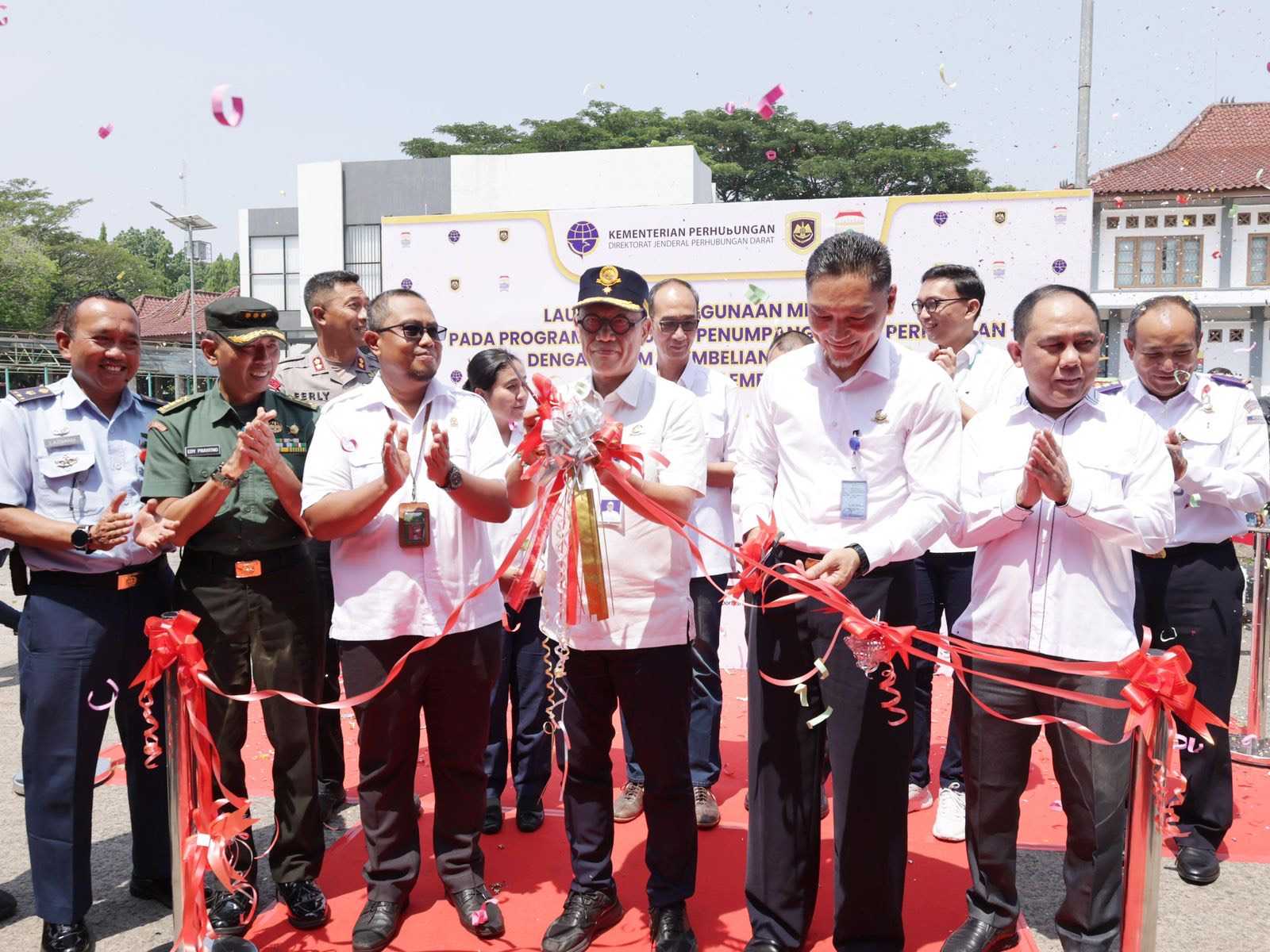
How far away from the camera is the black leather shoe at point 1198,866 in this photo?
3625mm

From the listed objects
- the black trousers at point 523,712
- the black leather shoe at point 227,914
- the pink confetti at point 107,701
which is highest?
the pink confetti at point 107,701

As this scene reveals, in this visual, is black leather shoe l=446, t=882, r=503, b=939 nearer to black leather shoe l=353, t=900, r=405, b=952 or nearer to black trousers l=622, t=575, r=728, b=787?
black leather shoe l=353, t=900, r=405, b=952

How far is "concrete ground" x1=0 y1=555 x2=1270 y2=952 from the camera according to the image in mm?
3264

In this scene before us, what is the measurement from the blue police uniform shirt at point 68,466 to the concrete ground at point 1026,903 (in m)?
1.23

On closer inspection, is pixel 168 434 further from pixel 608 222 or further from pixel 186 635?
pixel 608 222

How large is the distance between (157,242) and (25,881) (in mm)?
Result: 81343

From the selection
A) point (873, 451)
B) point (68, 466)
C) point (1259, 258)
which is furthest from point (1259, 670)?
point (1259, 258)

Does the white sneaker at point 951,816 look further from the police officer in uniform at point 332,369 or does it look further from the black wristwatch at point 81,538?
the black wristwatch at point 81,538

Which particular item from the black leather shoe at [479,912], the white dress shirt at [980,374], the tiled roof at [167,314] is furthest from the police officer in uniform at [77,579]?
the tiled roof at [167,314]

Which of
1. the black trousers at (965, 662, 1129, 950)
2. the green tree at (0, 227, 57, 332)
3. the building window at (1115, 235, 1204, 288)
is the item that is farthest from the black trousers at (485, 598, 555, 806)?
the green tree at (0, 227, 57, 332)

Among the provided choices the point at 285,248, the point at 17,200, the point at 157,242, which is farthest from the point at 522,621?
the point at 157,242

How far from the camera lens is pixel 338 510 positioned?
308 centimetres

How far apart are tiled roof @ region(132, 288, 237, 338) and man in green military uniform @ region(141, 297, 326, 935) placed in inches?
1725

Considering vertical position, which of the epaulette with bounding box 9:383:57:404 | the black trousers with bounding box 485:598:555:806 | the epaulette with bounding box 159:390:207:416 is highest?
the epaulette with bounding box 9:383:57:404
